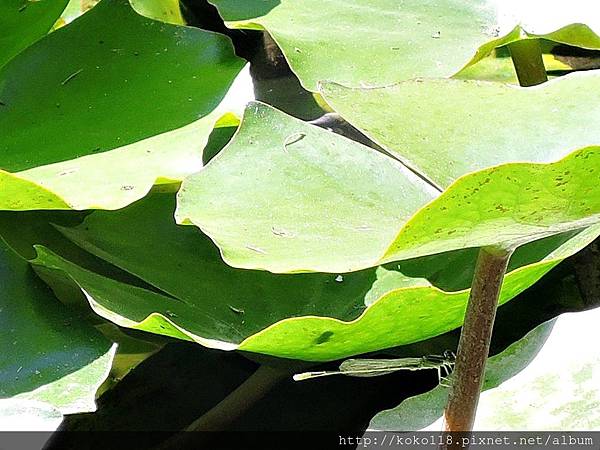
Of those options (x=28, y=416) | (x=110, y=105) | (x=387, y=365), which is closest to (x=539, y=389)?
(x=387, y=365)

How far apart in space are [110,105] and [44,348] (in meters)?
0.23

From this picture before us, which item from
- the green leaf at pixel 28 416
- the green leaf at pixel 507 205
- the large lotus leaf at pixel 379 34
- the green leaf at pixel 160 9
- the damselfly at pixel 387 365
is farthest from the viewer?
the green leaf at pixel 160 9

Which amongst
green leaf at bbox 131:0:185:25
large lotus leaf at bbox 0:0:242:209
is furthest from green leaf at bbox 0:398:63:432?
green leaf at bbox 131:0:185:25

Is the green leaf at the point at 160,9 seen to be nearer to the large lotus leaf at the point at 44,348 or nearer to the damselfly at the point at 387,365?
the large lotus leaf at the point at 44,348

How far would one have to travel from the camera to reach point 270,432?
678 millimetres

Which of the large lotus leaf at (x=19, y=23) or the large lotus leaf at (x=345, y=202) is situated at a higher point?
the large lotus leaf at (x=19, y=23)

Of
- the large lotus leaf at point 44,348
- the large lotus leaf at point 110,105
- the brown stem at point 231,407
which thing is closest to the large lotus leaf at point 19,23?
the large lotus leaf at point 110,105

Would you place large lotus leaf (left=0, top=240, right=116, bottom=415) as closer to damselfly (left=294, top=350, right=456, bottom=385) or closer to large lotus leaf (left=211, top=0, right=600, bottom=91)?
damselfly (left=294, top=350, right=456, bottom=385)

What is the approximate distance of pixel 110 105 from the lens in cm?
73

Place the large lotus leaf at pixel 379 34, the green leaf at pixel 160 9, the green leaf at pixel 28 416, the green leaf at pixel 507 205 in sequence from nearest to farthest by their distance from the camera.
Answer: the green leaf at pixel 507 205
the green leaf at pixel 28 416
the large lotus leaf at pixel 379 34
the green leaf at pixel 160 9

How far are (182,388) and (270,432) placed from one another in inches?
3.5

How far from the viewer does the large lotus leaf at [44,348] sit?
0.55 meters

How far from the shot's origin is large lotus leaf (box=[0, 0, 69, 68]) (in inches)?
30.7

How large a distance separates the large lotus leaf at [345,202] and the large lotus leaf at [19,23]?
0.92ft
